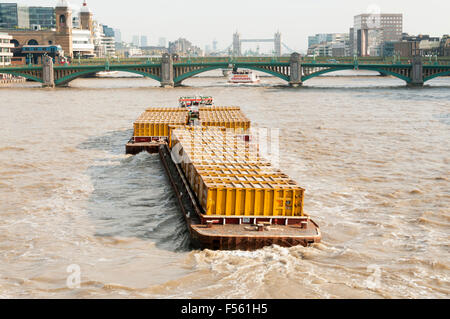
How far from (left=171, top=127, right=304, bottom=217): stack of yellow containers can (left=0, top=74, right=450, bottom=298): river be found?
1.80 meters

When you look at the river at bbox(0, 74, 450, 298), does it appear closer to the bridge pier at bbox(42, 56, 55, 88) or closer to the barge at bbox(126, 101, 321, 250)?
the barge at bbox(126, 101, 321, 250)

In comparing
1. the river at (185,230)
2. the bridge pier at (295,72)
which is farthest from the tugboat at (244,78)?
the river at (185,230)

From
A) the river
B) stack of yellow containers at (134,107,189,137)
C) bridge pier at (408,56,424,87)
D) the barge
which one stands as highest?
bridge pier at (408,56,424,87)

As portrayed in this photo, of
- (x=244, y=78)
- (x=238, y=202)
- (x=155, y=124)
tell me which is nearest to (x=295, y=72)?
(x=244, y=78)

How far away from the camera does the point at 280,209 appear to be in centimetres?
2394

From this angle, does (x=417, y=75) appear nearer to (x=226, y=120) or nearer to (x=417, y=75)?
(x=417, y=75)

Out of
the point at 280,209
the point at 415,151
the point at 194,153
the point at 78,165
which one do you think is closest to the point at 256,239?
the point at 280,209

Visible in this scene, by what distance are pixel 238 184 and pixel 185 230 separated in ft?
12.8

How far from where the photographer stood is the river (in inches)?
831

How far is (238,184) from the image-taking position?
24.6 meters

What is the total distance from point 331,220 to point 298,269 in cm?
783

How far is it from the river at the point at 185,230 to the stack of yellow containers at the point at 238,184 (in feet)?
5.90

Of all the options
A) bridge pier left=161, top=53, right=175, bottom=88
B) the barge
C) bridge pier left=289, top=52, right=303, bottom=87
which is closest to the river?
the barge

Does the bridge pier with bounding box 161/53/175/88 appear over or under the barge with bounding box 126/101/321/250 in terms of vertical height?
over
